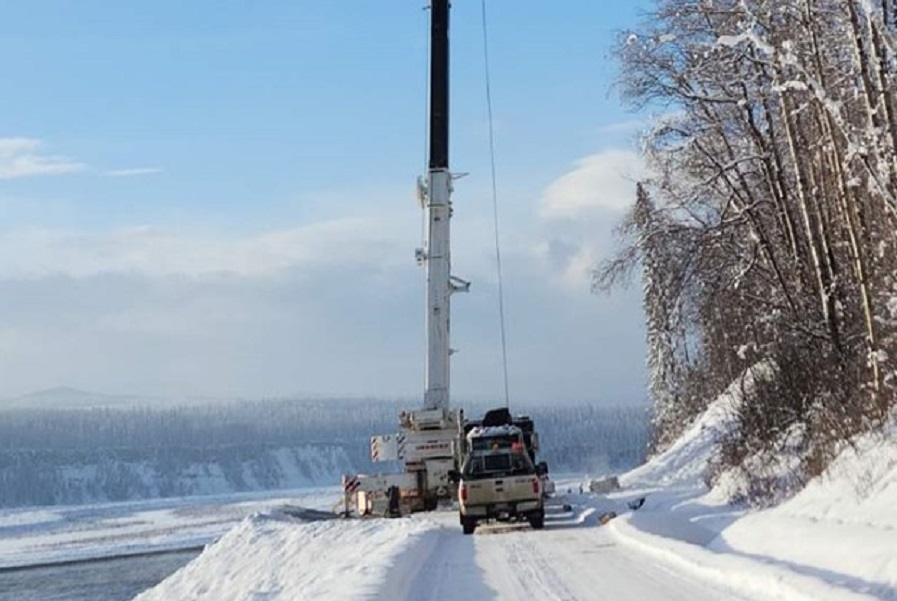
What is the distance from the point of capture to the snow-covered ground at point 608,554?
14.1 m

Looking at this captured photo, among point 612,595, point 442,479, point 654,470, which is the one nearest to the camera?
point 612,595

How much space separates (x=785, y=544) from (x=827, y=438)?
512 cm

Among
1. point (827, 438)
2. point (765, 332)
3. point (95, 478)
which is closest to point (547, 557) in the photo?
point (827, 438)

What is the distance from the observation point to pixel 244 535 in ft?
97.1

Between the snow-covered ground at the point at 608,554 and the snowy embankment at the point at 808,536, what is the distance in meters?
0.03

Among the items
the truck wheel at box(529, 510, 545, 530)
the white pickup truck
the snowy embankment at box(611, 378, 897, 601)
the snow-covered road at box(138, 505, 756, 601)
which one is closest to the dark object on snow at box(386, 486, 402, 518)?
the snow-covered road at box(138, 505, 756, 601)

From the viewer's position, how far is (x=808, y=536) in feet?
54.6

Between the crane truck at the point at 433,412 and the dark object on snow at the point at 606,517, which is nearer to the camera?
the dark object on snow at the point at 606,517

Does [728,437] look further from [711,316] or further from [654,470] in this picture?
[654,470]

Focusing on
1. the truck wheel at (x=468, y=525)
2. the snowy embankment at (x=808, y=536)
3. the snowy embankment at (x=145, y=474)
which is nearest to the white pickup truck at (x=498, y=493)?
the truck wheel at (x=468, y=525)

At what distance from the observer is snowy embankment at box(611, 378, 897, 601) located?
42.7 ft

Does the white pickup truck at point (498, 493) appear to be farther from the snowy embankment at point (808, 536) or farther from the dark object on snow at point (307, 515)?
the dark object on snow at point (307, 515)

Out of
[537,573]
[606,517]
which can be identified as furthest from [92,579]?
[537,573]

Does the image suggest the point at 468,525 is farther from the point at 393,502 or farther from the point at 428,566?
the point at 393,502
